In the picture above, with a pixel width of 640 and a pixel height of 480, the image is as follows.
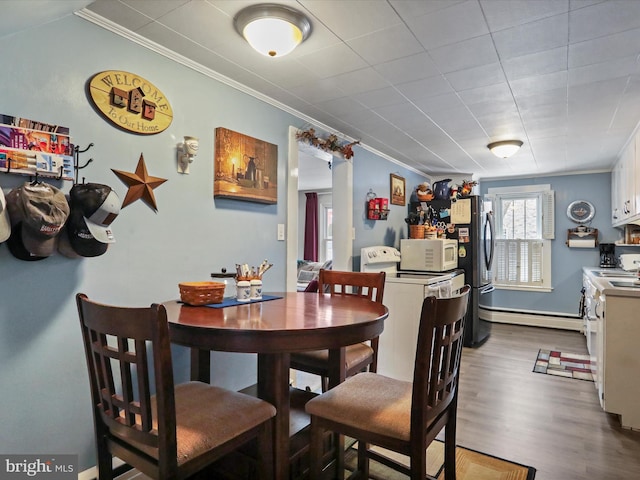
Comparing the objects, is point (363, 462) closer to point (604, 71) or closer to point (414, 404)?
point (414, 404)

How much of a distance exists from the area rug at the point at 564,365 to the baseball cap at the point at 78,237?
370cm

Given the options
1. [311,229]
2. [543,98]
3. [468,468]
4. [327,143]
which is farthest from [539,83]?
[311,229]

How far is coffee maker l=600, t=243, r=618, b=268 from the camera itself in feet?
16.2

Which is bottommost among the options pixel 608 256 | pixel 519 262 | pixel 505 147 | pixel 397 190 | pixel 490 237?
pixel 519 262

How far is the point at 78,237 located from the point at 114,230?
220 mm

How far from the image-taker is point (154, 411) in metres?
1.28

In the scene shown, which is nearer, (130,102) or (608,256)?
(130,102)

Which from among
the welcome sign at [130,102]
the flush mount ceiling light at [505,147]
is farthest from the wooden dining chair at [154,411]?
the flush mount ceiling light at [505,147]

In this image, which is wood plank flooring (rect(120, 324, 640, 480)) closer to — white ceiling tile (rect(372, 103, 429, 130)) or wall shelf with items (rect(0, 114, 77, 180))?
wall shelf with items (rect(0, 114, 77, 180))

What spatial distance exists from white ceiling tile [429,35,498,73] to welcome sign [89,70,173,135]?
4.91 ft

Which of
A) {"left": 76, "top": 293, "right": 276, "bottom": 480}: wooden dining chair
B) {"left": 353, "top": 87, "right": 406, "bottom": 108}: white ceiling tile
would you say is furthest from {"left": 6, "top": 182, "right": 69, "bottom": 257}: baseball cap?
{"left": 353, "top": 87, "right": 406, "bottom": 108}: white ceiling tile

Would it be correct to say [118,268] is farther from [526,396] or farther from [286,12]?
[526,396]

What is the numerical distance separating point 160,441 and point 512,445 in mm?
2026

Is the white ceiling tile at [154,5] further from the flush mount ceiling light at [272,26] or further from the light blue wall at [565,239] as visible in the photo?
the light blue wall at [565,239]
